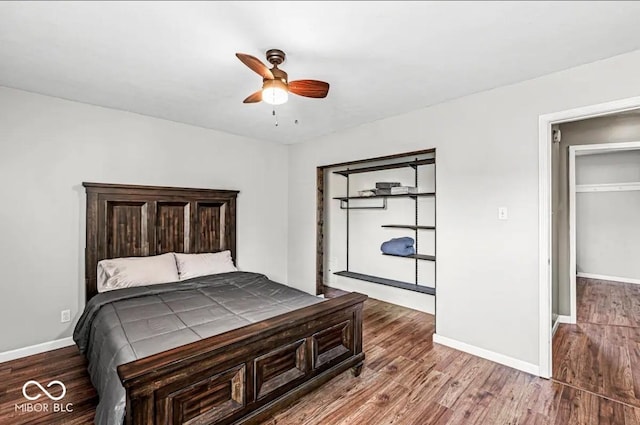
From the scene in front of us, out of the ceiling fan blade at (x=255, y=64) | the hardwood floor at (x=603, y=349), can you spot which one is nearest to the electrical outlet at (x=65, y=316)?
the ceiling fan blade at (x=255, y=64)

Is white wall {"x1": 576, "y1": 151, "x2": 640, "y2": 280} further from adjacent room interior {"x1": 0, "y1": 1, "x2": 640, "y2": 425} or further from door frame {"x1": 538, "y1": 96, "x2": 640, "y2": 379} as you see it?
door frame {"x1": 538, "y1": 96, "x2": 640, "y2": 379}

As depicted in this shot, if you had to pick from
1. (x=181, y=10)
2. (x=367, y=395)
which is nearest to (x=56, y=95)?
(x=181, y=10)

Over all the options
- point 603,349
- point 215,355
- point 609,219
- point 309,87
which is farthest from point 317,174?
point 609,219

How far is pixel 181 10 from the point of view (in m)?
1.69

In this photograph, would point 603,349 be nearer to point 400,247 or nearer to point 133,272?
point 400,247

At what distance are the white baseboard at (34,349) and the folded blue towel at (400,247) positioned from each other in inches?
145

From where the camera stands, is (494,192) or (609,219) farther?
(609,219)

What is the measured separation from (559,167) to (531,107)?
1.75 metres

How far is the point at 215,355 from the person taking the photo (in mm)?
1676

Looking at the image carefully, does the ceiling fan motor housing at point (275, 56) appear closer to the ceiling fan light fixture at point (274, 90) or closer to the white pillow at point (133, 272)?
the ceiling fan light fixture at point (274, 90)

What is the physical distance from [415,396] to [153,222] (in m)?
3.20

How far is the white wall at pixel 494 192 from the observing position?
96.3 inches

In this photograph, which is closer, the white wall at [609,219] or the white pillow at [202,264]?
the white pillow at [202,264]

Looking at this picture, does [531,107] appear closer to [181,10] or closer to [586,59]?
[586,59]
